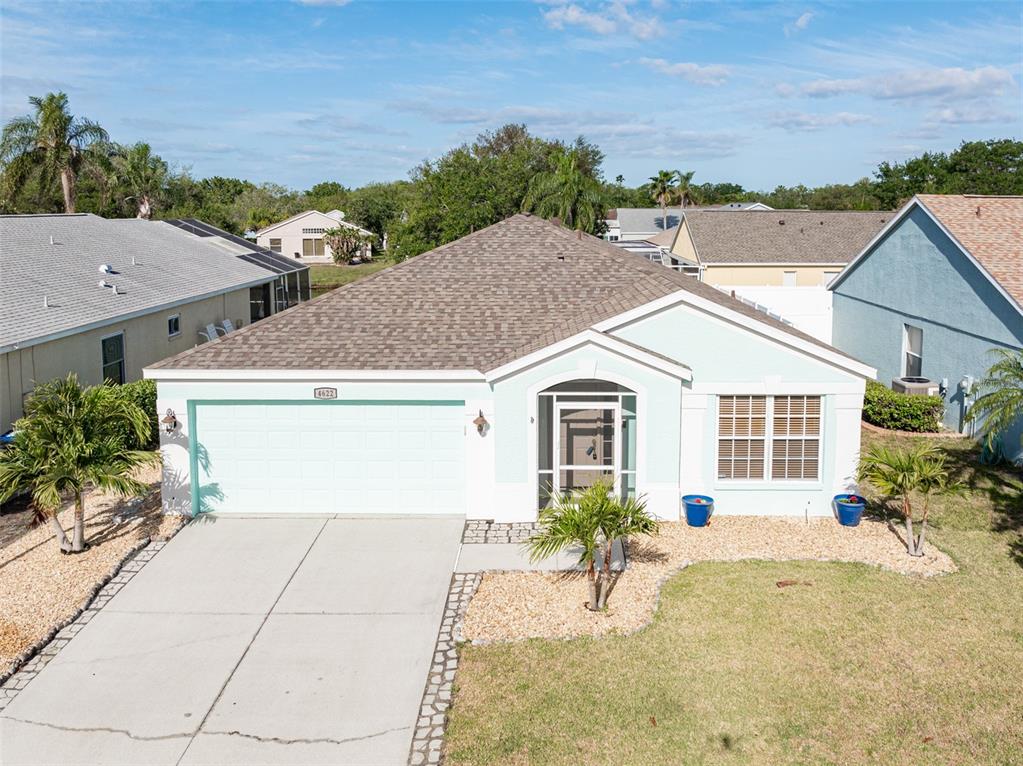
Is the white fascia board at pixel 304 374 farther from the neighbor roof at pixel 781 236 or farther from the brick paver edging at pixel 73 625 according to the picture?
the neighbor roof at pixel 781 236

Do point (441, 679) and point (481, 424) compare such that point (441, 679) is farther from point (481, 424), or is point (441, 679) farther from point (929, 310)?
point (929, 310)

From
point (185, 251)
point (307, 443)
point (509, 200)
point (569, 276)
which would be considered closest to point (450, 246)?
point (569, 276)

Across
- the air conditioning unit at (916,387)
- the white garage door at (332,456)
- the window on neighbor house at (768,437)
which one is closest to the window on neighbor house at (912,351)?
the air conditioning unit at (916,387)

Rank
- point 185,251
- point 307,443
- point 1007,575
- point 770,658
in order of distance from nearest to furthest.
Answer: point 770,658 < point 1007,575 < point 307,443 < point 185,251

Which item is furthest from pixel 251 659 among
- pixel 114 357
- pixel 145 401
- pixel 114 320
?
pixel 114 357

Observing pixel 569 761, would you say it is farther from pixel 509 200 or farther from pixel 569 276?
pixel 509 200

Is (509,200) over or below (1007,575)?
over
